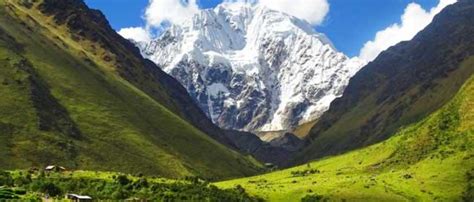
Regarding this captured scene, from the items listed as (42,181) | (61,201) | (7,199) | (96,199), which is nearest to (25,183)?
(42,181)

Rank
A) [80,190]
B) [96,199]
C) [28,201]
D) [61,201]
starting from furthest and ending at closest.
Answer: [80,190] < [96,199] < [61,201] < [28,201]

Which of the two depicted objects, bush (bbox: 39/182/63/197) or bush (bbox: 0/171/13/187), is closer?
bush (bbox: 39/182/63/197)

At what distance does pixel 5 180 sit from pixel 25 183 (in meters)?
5.18

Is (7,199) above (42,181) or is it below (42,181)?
below

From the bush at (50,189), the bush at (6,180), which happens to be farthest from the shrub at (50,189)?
the bush at (6,180)

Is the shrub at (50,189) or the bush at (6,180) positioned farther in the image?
the bush at (6,180)

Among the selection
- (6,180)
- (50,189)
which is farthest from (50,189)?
(6,180)

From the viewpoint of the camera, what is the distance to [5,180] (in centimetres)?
18650

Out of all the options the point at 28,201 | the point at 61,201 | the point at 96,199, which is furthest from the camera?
the point at 96,199

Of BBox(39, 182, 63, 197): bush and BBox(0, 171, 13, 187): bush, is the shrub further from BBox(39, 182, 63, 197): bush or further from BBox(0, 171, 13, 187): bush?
BBox(0, 171, 13, 187): bush

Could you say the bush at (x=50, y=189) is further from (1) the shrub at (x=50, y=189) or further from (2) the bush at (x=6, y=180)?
(2) the bush at (x=6, y=180)

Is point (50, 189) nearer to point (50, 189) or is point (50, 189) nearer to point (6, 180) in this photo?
point (50, 189)

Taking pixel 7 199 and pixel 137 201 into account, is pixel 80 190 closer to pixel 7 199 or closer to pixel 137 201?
pixel 137 201

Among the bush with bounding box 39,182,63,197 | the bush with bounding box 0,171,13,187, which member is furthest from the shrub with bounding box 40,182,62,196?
the bush with bounding box 0,171,13,187
